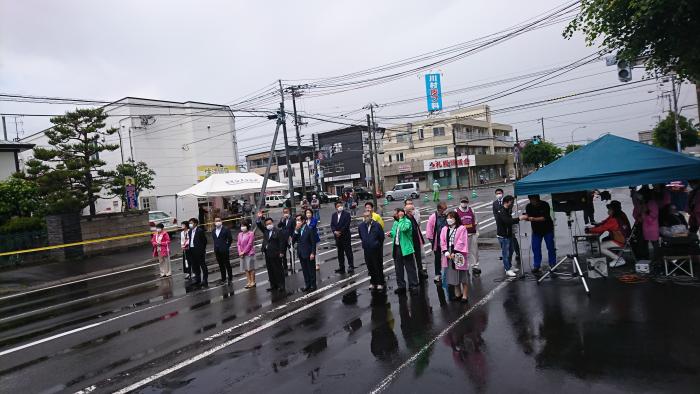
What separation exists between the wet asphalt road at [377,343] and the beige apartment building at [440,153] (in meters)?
51.9

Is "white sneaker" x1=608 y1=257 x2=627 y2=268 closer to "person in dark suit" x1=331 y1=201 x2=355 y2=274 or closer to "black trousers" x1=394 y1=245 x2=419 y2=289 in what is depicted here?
"black trousers" x1=394 y1=245 x2=419 y2=289

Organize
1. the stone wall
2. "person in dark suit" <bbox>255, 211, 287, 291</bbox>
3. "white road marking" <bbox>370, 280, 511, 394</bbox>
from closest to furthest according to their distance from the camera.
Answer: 1. "white road marking" <bbox>370, 280, 511, 394</bbox>
2. "person in dark suit" <bbox>255, 211, 287, 291</bbox>
3. the stone wall

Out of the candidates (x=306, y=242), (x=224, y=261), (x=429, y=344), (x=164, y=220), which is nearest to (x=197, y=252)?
(x=224, y=261)

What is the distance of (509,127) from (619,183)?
80172mm

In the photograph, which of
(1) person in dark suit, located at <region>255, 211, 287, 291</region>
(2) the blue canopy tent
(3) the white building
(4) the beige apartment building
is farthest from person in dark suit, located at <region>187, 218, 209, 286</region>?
(4) the beige apartment building

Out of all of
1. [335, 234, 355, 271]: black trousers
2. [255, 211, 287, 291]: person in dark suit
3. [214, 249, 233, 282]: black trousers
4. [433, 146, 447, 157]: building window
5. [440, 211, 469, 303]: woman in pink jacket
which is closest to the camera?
[440, 211, 469, 303]: woman in pink jacket

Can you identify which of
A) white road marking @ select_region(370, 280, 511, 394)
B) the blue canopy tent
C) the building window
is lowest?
white road marking @ select_region(370, 280, 511, 394)

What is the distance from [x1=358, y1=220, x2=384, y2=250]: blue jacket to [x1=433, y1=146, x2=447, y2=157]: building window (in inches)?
2186

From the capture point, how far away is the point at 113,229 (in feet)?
72.7

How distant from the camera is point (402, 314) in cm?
778

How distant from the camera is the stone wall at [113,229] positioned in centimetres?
2098

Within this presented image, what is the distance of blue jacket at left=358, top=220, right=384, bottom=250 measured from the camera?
9.39m

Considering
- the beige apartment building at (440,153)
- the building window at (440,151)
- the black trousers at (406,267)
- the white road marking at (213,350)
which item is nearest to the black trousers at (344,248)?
the white road marking at (213,350)

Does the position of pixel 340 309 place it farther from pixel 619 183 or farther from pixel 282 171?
pixel 282 171
